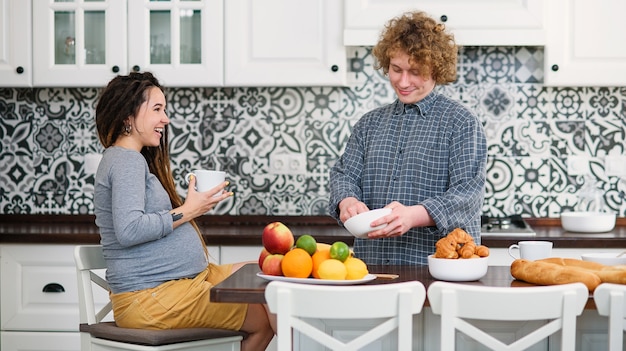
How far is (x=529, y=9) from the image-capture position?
3566 mm

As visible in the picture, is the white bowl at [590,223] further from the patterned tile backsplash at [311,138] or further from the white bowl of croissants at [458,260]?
the white bowl of croissants at [458,260]

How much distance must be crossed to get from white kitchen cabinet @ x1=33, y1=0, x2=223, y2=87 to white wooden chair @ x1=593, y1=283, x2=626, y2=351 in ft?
7.13

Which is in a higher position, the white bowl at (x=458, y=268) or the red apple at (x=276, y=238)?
the red apple at (x=276, y=238)

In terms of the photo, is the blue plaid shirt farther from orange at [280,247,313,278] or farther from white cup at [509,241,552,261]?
orange at [280,247,313,278]

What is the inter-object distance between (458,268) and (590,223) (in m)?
1.58

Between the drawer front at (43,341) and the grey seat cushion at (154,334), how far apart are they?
102 centimetres

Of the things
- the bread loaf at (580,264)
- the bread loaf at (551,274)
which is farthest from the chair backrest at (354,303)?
the bread loaf at (580,264)

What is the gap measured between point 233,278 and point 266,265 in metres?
0.09

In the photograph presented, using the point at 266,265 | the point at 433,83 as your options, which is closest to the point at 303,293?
the point at 266,265

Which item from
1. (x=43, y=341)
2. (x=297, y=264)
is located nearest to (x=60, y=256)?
(x=43, y=341)

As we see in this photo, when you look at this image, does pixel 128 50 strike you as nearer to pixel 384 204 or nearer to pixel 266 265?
pixel 384 204

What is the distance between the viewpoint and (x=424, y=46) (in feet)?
8.68

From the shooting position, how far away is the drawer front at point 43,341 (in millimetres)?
3605

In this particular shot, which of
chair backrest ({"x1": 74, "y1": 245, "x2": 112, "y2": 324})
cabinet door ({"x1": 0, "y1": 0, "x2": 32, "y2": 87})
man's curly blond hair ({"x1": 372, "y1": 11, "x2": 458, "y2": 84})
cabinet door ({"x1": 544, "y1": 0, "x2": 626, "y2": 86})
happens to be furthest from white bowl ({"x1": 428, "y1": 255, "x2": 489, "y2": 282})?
cabinet door ({"x1": 0, "y1": 0, "x2": 32, "y2": 87})
